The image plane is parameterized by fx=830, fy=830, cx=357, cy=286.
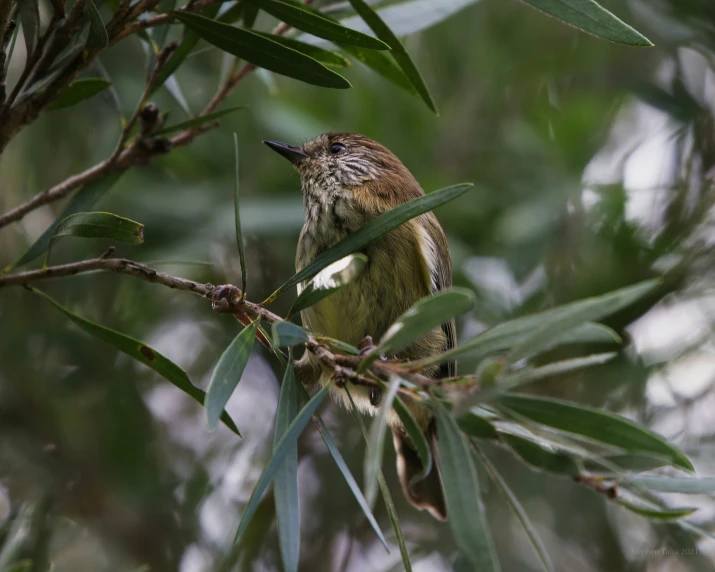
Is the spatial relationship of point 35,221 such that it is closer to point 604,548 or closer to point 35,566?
point 35,566

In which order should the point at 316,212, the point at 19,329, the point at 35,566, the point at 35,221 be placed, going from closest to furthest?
1. the point at 35,566
2. the point at 316,212
3. the point at 19,329
4. the point at 35,221

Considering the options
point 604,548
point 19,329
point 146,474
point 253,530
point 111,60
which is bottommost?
point 604,548

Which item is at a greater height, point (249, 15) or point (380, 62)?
point (249, 15)

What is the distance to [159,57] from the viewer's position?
2215 millimetres

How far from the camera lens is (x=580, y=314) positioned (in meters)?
1.31

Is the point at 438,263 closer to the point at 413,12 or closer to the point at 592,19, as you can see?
the point at 413,12

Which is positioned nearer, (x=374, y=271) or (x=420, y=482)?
(x=374, y=271)

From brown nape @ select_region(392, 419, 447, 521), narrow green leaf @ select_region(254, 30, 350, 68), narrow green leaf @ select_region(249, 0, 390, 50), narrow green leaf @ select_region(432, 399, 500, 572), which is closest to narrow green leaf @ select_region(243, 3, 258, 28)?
narrow green leaf @ select_region(254, 30, 350, 68)

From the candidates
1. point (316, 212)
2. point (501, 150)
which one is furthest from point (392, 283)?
point (501, 150)

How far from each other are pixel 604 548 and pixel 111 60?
12.7 ft

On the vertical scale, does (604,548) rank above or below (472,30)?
below

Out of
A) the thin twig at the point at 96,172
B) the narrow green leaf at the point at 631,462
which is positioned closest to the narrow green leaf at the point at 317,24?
the thin twig at the point at 96,172

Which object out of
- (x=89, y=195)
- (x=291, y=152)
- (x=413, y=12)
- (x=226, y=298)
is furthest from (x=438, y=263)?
(x=226, y=298)

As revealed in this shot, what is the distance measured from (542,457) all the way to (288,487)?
49cm
